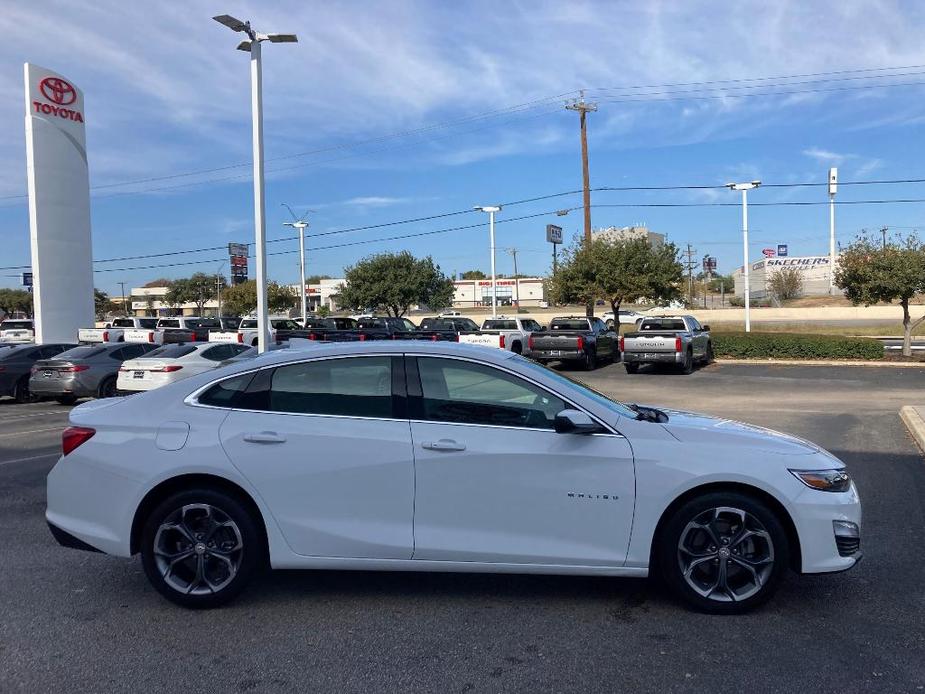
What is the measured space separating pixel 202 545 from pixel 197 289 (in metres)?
95.6

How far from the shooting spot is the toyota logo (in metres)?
29.4

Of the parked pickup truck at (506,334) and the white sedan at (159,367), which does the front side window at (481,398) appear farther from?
the parked pickup truck at (506,334)

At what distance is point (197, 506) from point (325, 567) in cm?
83

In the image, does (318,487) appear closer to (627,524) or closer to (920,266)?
(627,524)

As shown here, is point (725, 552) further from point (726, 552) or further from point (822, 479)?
point (822, 479)

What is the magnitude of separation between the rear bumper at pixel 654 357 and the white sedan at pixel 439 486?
59.6 feet

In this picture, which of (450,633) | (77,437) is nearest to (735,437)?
(450,633)

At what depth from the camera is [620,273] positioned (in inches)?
1251

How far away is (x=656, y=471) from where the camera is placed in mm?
4234

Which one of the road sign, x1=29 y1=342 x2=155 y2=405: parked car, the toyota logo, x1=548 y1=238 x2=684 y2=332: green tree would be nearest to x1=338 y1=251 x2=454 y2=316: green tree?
the road sign

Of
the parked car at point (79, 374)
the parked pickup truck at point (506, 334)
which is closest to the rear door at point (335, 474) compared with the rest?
the parked car at point (79, 374)

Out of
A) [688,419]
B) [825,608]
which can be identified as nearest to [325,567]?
[688,419]

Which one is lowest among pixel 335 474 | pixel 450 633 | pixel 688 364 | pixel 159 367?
pixel 450 633

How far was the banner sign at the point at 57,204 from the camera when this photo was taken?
94.2ft
